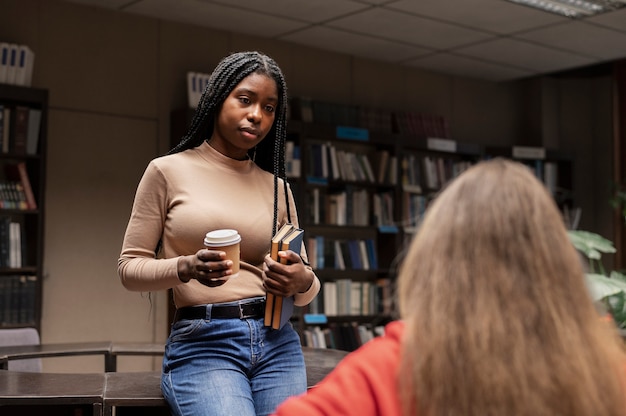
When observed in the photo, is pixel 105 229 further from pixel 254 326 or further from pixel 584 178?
pixel 584 178

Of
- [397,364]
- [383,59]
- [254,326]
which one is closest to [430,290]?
[397,364]

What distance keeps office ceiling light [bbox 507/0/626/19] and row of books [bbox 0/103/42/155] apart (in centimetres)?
310

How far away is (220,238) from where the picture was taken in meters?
1.69

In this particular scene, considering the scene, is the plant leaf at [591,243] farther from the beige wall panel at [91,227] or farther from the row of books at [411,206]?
the row of books at [411,206]

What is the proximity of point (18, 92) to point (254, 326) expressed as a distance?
12.0 feet

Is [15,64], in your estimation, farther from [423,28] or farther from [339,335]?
[339,335]

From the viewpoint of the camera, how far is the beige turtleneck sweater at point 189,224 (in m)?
1.84

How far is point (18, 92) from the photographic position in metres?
4.96

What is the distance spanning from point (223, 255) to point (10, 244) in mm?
3698

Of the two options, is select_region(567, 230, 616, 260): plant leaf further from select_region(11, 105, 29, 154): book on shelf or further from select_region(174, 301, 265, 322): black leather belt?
select_region(11, 105, 29, 154): book on shelf

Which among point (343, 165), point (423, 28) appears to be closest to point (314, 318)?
point (343, 165)

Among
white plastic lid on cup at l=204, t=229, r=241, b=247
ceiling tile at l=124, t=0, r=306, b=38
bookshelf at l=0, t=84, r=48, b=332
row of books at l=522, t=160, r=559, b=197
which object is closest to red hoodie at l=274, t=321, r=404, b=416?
white plastic lid on cup at l=204, t=229, r=241, b=247

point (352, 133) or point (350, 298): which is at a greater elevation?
point (352, 133)

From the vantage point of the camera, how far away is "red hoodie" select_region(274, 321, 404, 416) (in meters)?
0.87
